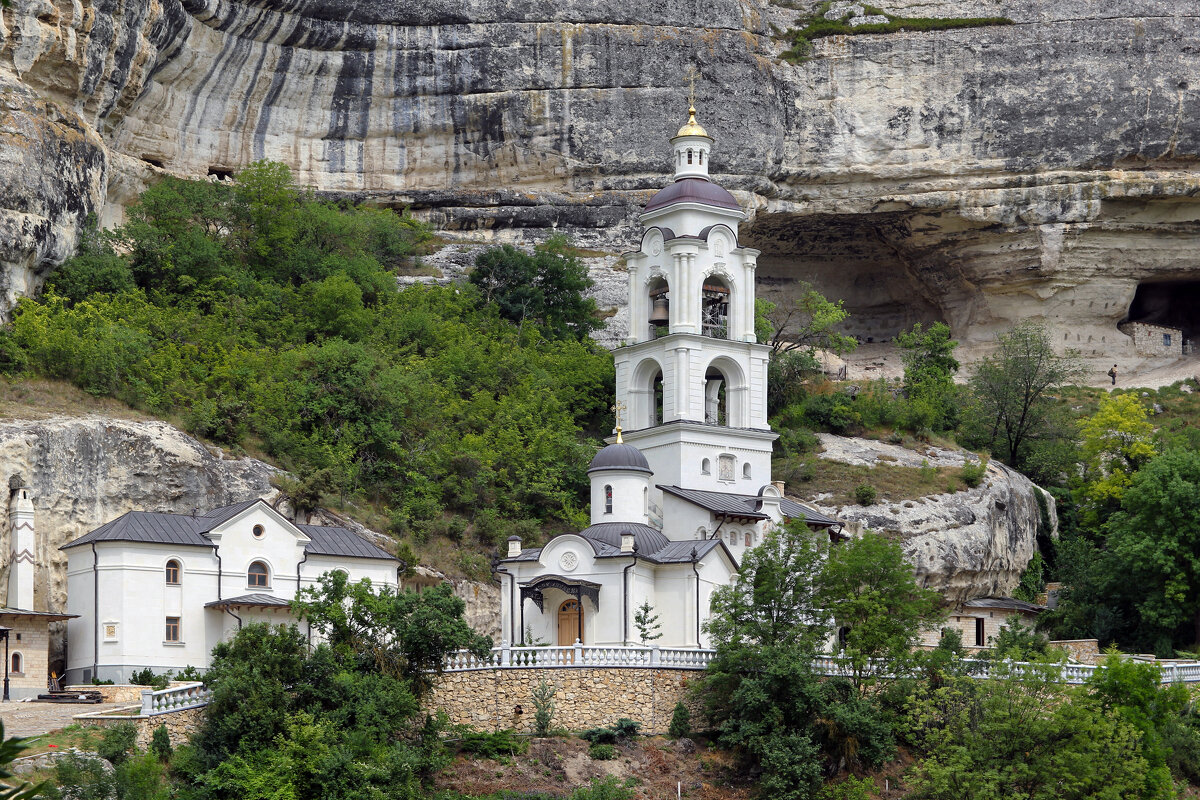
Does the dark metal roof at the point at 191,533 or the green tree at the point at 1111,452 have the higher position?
the green tree at the point at 1111,452

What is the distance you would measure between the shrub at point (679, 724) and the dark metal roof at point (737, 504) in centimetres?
754

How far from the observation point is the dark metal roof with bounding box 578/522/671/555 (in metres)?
44.0

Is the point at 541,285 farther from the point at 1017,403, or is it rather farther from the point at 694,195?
the point at 1017,403

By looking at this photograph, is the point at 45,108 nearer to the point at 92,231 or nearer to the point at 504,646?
the point at 92,231

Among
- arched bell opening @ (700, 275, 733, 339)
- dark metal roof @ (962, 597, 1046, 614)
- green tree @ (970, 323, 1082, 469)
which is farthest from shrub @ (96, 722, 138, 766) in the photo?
green tree @ (970, 323, 1082, 469)

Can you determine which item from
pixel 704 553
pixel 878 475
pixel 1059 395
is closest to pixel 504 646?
pixel 704 553

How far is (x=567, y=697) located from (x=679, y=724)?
2487 millimetres

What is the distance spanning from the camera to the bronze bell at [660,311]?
167 ft

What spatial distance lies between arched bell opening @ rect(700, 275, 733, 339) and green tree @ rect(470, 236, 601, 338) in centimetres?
1358

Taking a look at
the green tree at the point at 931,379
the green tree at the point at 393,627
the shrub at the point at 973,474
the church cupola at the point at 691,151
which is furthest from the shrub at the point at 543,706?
the green tree at the point at 931,379

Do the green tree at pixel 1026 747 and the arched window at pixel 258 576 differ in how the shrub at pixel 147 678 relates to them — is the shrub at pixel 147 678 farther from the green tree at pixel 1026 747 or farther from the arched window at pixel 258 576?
the green tree at pixel 1026 747

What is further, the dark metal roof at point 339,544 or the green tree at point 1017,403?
the green tree at point 1017,403

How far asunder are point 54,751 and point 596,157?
135 ft

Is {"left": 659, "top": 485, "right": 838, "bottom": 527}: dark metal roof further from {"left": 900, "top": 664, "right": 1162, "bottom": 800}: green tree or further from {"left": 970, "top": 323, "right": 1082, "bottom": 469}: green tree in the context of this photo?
{"left": 970, "top": 323, "right": 1082, "bottom": 469}: green tree
